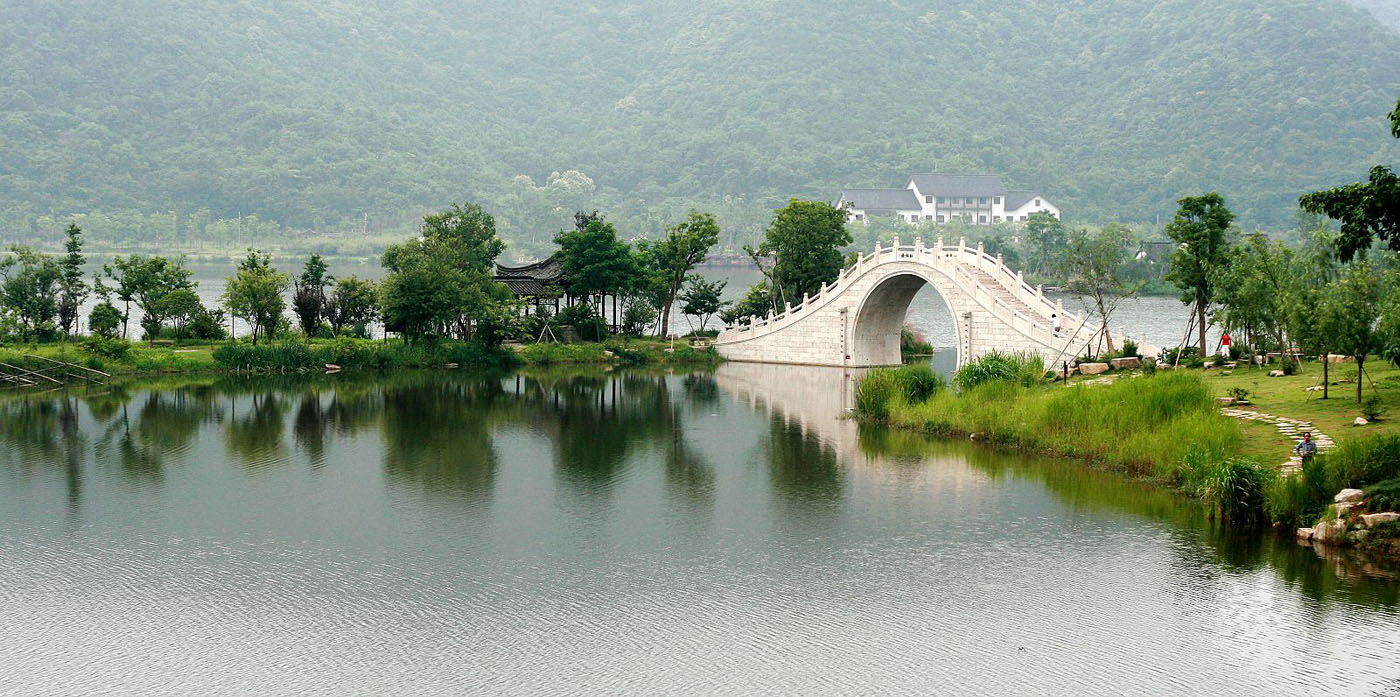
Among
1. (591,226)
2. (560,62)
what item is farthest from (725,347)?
(560,62)

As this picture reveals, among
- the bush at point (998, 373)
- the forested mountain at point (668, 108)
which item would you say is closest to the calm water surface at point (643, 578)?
the bush at point (998, 373)

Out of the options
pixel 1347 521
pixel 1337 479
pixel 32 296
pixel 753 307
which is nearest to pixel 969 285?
pixel 753 307

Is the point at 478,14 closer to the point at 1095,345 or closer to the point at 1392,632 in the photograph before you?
the point at 1095,345

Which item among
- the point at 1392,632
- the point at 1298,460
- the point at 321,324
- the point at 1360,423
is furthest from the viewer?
the point at 321,324

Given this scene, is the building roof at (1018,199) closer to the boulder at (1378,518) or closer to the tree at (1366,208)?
the tree at (1366,208)

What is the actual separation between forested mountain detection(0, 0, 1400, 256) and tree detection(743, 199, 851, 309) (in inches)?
2460

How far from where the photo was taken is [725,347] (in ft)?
159

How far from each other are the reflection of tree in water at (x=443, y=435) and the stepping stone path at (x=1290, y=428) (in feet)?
46.1

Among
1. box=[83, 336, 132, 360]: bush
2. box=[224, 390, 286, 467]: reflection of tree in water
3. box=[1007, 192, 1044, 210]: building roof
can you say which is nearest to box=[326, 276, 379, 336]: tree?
box=[83, 336, 132, 360]: bush

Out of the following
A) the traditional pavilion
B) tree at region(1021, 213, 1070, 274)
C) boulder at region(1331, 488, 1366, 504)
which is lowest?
boulder at region(1331, 488, 1366, 504)

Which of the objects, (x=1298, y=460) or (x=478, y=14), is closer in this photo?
(x=1298, y=460)

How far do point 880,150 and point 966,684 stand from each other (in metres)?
120

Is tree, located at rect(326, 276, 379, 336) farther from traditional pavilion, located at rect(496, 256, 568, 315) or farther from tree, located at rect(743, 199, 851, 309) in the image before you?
tree, located at rect(743, 199, 851, 309)

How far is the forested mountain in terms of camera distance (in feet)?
353
